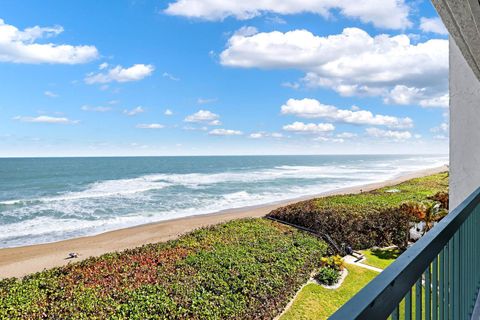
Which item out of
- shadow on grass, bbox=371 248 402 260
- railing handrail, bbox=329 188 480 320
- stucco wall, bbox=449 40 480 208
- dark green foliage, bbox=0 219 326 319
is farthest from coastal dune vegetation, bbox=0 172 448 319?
railing handrail, bbox=329 188 480 320

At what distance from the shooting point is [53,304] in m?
6.34

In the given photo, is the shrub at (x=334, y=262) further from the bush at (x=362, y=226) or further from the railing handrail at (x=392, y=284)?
the railing handrail at (x=392, y=284)

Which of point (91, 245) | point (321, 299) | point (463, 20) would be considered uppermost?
point (463, 20)

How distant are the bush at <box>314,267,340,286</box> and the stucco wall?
5625 mm

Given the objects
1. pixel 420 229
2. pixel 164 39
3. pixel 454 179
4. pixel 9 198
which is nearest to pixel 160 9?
pixel 164 39

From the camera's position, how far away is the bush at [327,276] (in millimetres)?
8828

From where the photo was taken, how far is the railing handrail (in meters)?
0.67

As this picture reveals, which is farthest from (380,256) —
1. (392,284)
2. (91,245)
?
(91,245)

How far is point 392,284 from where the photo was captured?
820mm

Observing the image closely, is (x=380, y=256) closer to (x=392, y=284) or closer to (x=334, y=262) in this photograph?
(x=334, y=262)

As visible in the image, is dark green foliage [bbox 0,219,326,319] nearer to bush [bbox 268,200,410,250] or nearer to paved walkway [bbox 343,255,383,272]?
paved walkway [bbox 343,255,383,272]

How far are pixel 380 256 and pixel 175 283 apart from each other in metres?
7.08

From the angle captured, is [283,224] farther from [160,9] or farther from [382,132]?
[382,132]

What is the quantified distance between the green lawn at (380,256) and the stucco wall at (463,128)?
7.34m
